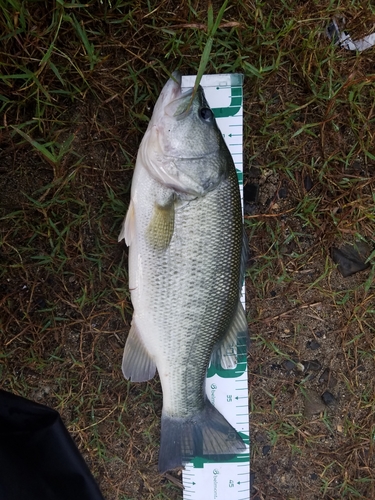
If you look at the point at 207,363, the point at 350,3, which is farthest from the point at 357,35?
the point at 207,363

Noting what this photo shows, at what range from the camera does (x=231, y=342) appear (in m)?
1.87

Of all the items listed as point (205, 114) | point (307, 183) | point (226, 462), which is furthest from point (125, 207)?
point (226, 462)

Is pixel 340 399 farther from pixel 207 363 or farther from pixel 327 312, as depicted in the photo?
pixel 207 363

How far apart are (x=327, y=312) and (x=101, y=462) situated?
147cm

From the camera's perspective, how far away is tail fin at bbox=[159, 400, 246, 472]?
75.3 inches

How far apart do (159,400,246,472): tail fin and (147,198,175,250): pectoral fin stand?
2.74 ft

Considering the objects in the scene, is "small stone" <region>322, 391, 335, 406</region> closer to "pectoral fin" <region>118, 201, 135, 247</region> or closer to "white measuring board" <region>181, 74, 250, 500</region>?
"white measuring board" <region>181, 74, 250, 500</region>

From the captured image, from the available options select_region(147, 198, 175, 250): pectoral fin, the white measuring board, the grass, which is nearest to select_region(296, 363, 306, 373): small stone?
the grass

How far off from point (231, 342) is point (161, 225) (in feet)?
2.13

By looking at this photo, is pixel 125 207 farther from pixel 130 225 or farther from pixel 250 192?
pixel 250 192

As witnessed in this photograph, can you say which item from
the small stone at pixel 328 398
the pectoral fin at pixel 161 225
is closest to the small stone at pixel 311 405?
the small stone at pixel 328 398

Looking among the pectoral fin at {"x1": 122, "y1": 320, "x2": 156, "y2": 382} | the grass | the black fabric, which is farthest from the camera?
the grass

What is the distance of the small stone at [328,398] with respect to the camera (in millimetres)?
2297

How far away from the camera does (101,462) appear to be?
2164mm
